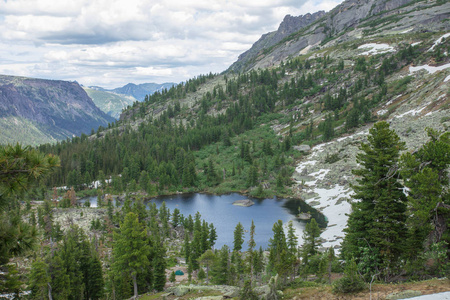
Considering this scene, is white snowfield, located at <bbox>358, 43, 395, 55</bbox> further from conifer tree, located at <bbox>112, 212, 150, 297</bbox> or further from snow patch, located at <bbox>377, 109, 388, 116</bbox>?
conifer tree, located at <bbox>112, 212, 150, 297</bbox>

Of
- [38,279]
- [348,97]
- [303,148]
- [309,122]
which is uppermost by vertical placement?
[348,97]

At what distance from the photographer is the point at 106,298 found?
31828mm

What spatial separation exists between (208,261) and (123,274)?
11.4 metres

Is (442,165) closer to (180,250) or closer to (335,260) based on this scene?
(335,260)

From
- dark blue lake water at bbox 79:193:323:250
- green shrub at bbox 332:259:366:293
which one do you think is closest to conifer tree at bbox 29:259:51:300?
green shrub at bbox 332:259:366:293

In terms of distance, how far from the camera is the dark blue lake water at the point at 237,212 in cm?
5988

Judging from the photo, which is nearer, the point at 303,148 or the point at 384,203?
the point at 384,203

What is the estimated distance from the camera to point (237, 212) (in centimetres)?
7338

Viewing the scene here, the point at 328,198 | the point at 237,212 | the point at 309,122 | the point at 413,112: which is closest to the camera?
the point at 328,198

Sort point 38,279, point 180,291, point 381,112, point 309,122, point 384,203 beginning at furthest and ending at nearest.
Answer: point 309,122, point 381,112, point 38,279, point 180,291, point 384,203

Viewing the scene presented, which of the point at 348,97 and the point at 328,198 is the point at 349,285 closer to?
the point at 328,198

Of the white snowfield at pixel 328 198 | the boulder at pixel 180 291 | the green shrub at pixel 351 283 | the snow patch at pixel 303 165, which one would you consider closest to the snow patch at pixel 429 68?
the white snowfield at pixel 328 198

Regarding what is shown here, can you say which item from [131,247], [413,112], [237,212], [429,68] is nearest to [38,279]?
[131,247]

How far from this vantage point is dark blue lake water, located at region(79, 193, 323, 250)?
5988cm
